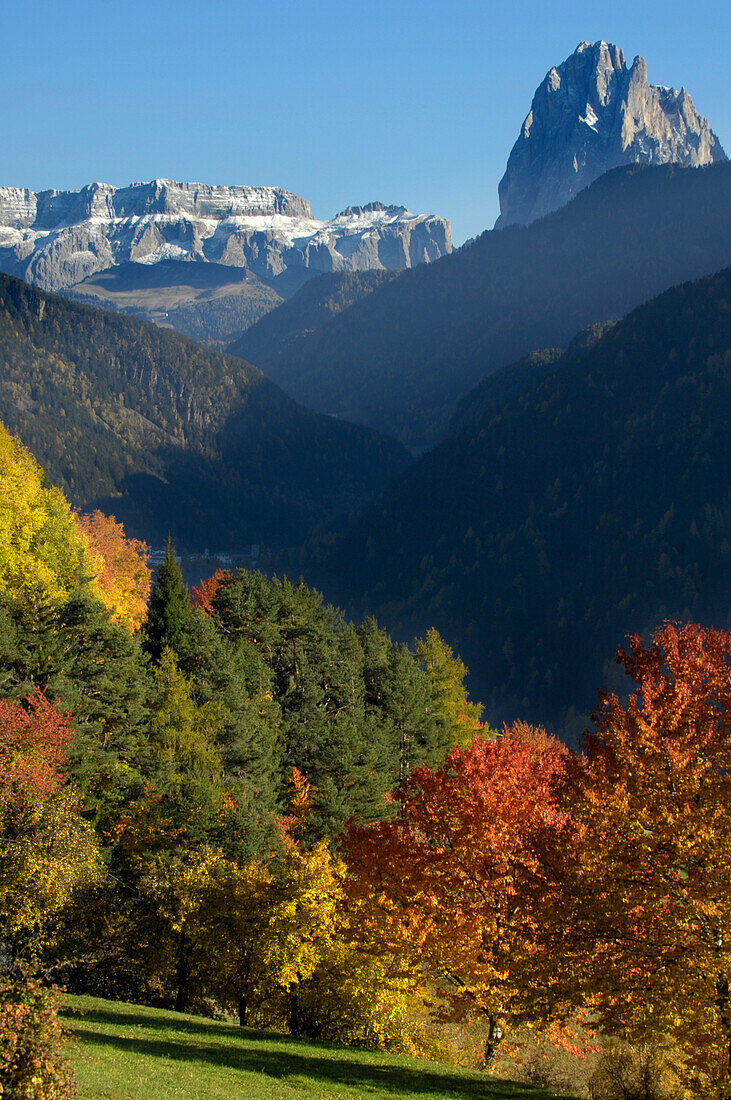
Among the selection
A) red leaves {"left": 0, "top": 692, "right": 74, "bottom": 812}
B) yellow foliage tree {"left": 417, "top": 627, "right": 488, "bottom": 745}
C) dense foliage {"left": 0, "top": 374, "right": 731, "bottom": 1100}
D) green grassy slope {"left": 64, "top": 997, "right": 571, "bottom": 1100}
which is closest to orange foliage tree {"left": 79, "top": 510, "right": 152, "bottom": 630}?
dense foliage {"left": 0, "top": 374, "right": 731, "bottom": 1100}

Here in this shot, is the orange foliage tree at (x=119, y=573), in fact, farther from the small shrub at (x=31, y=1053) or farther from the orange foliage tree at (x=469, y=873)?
the small shrub at (x=31, y=1053)

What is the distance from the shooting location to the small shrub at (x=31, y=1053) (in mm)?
12648

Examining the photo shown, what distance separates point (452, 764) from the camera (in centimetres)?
3030

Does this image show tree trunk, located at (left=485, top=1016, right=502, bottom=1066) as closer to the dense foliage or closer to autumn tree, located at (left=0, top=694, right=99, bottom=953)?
the dense foliage

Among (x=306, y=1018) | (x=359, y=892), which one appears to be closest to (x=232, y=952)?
(x=306, y=1018)

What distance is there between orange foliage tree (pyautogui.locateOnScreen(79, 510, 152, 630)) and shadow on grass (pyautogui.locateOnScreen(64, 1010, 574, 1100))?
43898 millimetres

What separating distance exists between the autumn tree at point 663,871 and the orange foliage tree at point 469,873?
300 centimetres

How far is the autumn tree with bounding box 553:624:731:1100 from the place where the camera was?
18.6m

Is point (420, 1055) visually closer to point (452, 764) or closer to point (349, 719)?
point (452, 764)

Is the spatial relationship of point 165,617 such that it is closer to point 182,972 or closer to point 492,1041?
point 182,972

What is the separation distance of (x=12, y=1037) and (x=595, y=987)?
42.6ft

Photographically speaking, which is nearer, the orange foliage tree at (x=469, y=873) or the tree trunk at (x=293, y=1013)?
the orange foliage tree at (x=469, y=873)

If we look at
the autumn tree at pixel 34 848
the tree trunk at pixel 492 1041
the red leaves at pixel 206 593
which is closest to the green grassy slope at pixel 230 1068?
the tree trunk at pixel 492 1041

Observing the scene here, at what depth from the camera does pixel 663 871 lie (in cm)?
1930
